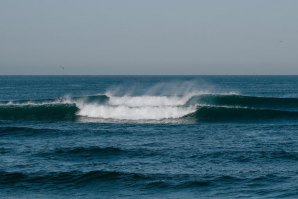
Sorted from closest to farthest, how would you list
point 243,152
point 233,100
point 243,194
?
point 243,194 < point 243,152 < point 233,100

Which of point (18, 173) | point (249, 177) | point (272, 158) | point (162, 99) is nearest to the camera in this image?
point (249, 177)

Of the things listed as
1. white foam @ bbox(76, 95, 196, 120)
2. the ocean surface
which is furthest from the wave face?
the ocean surface

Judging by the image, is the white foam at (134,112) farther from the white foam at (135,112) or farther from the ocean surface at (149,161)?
the ocean surface at (149,161)

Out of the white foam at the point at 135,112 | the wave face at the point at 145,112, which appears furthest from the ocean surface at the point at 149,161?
the white foam at the point at 135,112

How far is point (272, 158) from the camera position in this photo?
18.6 m

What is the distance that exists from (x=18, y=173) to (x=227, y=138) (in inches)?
400

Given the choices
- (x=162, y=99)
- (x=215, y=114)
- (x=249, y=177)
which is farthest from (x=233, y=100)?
(x=249, y=177)

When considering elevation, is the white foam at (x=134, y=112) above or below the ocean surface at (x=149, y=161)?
above

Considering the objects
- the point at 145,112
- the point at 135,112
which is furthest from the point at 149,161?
the point at 135,112

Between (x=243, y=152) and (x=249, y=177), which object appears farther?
→ (x=243, y=152)

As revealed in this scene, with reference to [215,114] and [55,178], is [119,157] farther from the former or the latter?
[215,114]

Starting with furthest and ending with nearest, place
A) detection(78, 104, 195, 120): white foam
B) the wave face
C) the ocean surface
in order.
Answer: detection(78, 104, 195, 120): white foam < the wave face < the ocean surface

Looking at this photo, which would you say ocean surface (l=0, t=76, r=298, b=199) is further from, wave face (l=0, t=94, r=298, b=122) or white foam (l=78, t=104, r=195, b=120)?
white foam (l=78, t=104, r=195, b=120)

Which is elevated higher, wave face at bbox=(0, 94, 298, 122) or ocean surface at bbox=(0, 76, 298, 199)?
wave face at bbox=(0, 94, 298, 122)
